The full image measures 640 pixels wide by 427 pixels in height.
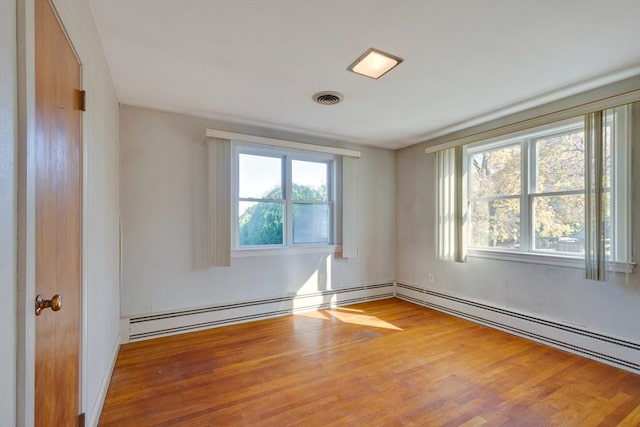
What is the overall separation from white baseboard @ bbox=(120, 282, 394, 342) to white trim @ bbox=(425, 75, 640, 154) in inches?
92.4

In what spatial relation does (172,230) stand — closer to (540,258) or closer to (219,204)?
(219,204)

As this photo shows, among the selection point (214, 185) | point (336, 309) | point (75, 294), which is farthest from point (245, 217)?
point (75, 294)

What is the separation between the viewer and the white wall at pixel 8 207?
76 cm

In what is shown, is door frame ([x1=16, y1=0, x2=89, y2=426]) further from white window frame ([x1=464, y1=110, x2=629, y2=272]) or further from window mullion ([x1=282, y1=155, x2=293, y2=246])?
white window frame ([x1=464, y1=110, x2=629, y2=272])

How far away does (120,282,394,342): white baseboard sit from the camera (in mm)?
2988

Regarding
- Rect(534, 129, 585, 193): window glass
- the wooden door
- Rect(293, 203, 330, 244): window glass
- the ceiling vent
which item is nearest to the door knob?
the wooden door

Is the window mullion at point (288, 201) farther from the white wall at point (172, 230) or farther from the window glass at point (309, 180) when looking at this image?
the white wall at point (172, 230)

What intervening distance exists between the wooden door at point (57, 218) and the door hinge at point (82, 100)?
3 cm

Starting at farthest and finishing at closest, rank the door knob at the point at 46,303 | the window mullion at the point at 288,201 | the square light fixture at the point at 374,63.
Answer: the window mullion at the point at 288,201
the square light fixture at the point at 374,63
the door knob at the point at 46,303

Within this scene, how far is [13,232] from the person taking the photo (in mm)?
835

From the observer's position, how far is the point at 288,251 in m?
3.80

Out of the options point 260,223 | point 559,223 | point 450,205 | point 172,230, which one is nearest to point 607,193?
point 559,223

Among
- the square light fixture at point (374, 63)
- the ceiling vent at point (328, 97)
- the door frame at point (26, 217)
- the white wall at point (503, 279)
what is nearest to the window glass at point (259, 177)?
the ceiling vent at point (328, 97)

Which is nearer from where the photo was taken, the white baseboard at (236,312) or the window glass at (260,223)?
the white baseboard at (236,312)
